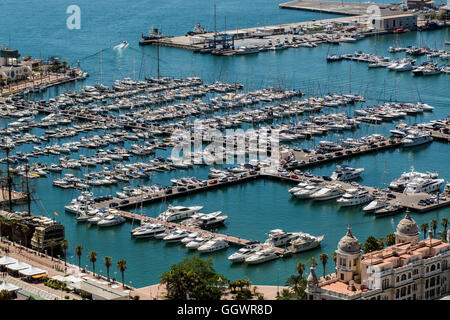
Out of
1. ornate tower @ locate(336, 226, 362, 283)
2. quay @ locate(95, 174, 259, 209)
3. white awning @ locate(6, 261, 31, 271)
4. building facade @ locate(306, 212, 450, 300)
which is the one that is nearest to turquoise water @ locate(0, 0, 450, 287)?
quay @ locate(95, 174, 259, 209)

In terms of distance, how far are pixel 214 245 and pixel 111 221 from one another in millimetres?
9133

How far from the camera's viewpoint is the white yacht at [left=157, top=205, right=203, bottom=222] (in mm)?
66188

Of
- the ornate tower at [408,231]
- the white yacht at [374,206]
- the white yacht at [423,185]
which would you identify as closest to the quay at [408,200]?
the white yacht at [423,185]

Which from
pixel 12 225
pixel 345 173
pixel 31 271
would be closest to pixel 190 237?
pixel 12 225

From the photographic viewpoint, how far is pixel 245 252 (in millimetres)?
59094

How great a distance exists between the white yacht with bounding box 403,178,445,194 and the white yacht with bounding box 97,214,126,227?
2128 cm

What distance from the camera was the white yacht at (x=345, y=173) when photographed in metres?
75.0

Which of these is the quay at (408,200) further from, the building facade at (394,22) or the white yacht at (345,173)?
the building facade at (394,22)

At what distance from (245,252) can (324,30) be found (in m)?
97.0

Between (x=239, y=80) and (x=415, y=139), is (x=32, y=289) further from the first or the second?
(x=239, y=80)
